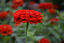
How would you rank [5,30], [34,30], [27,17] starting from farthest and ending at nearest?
[34,30]
[5,30]
[27,17]

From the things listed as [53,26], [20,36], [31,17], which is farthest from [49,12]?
[31,17]

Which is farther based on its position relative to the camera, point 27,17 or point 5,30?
point 5,30

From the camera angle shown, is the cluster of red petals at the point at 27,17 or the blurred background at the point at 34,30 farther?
the blurred background at the point at 34,30

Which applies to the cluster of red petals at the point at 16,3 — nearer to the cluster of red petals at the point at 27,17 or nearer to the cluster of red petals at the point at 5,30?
the cluster of red petals at the point at 5,30

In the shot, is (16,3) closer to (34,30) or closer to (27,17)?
(34,30)

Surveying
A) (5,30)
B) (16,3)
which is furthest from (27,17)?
(16,3)

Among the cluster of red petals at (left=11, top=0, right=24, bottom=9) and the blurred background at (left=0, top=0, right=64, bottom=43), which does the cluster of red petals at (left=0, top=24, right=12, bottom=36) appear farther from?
the cluster of red petals at (left=11, top=0, right=24, bottom=9)

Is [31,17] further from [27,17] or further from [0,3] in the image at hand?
[0,3]

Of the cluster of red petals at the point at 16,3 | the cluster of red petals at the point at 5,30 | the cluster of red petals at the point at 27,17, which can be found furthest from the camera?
the cluster of red petals at the point at 16,3

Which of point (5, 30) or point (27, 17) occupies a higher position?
point (27, 17)

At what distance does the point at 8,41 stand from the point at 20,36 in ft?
0.39

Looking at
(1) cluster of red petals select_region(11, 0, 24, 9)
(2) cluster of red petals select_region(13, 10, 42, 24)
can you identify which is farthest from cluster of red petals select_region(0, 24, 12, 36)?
(1) cluster of red petals select_region(11, 0, 24, 9)

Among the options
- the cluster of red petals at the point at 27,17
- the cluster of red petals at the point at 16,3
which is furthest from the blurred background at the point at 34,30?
the cluster of red petals at the point at 27,17

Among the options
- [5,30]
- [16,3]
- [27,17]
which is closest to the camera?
[27,17]
